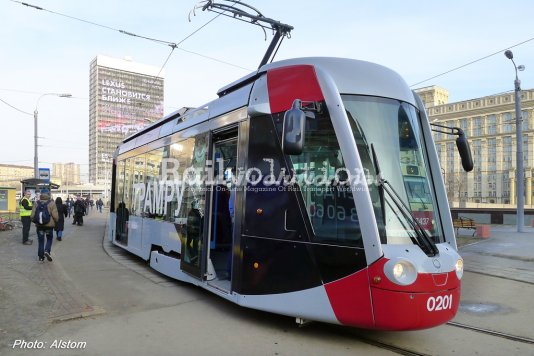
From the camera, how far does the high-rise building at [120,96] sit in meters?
30.2

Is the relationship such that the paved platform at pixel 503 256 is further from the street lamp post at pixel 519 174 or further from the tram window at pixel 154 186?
the tram window at pixel 154 186

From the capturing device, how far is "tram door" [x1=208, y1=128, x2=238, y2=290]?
22.0 feet

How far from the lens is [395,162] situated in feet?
16.2

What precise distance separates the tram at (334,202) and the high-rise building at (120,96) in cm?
2101

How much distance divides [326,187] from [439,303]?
64.3 inches

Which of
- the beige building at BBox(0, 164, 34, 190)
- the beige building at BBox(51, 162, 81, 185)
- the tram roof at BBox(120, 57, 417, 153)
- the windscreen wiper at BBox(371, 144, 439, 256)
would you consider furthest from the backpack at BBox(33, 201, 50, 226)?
the beige building at BBox(51, 162, 81, 185)

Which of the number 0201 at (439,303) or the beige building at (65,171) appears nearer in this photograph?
the number 0201 at (439,303)

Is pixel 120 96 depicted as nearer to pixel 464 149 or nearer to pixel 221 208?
pixel 221 208

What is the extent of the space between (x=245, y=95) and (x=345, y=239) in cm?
249

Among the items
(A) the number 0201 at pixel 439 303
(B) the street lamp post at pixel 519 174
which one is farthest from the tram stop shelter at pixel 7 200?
(B) the street lamp post at pixel 519 174

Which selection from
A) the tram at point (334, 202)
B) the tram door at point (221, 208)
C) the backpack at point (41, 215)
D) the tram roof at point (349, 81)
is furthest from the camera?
the backpack at point (41, 215)

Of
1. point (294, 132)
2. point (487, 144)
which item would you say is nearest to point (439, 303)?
point (294, 132)

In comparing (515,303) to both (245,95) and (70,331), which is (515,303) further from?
(70,331)

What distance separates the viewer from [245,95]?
6082 millimetres
